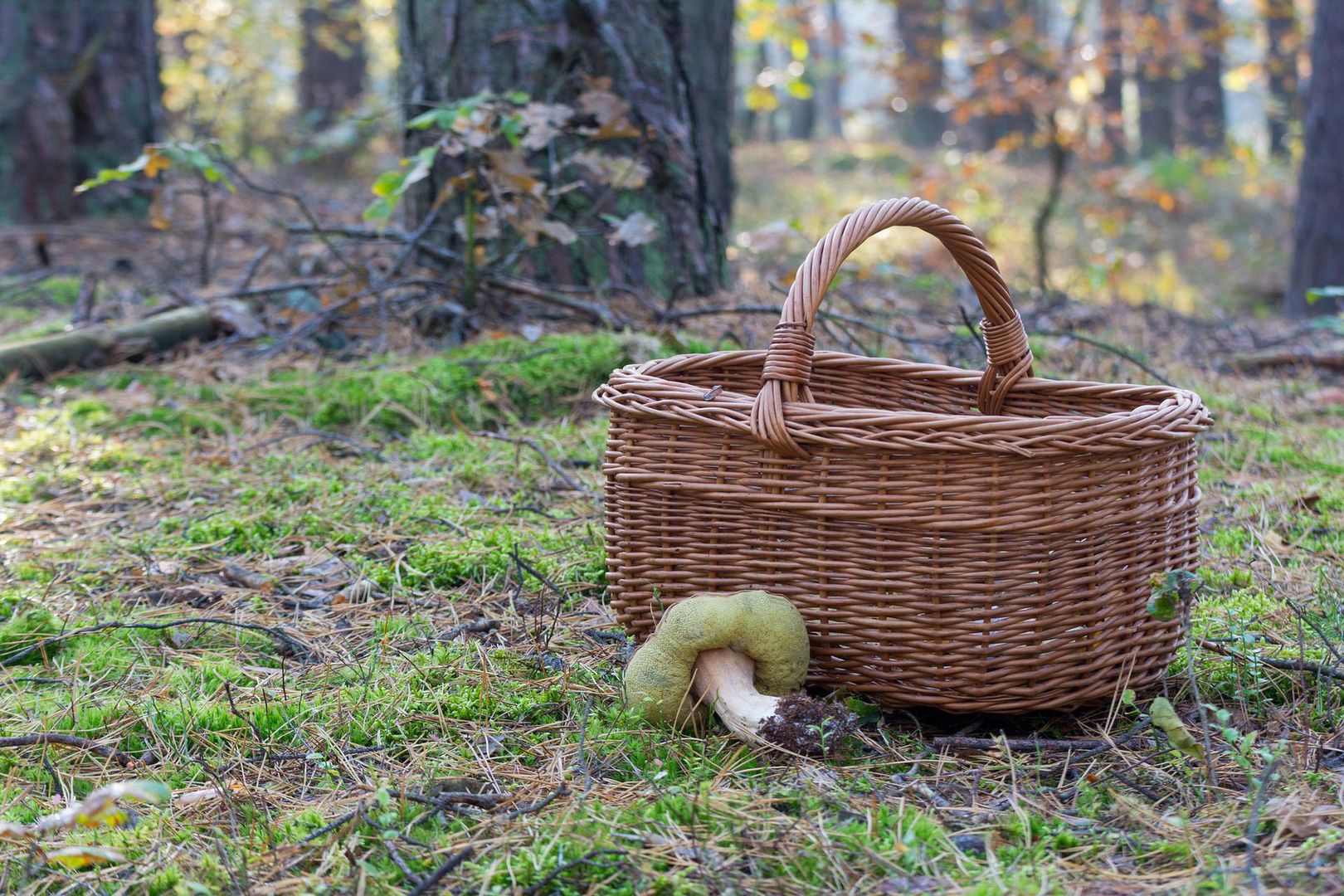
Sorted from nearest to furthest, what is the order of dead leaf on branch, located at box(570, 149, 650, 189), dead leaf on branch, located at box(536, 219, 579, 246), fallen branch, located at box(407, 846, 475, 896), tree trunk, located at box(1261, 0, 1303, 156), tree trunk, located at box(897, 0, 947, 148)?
fallen branch, located at box(407, 846, 475, 896)
dead leaf on branch, located at box(536, 219, 579, 246)
dead leaf on branch, located at box(570, 149, 650, 189)
tree trunk, located at box(897, 0, 947, 148)
tree trunk, located at box(1261, 0, 1303, 156)

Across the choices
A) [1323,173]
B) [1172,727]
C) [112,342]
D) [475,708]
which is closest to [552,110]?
[112,342]

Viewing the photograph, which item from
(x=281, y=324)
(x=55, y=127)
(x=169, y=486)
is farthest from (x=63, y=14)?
(x=169, y=486)

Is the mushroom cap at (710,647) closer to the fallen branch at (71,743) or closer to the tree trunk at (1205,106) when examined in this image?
the fallen branch at (71,743)

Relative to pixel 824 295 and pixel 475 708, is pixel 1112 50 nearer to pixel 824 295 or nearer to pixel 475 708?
pixel 824 295

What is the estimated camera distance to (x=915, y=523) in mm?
1523

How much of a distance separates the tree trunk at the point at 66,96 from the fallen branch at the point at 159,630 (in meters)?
4.99

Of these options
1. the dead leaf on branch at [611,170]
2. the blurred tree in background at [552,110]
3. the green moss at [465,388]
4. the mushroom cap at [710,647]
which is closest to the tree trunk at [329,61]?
the blurred tree in background at [552,110]

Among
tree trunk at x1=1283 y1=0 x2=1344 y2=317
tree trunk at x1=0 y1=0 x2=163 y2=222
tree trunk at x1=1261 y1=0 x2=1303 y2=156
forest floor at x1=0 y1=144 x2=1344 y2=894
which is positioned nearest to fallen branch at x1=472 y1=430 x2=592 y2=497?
forest floor at x1=0 y1=144 x2=1344 y2=894

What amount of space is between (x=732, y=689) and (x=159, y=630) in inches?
46.1

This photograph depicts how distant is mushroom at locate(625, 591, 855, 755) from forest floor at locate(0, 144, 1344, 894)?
0.14 feet

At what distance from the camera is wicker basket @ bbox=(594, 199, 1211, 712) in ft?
4.96

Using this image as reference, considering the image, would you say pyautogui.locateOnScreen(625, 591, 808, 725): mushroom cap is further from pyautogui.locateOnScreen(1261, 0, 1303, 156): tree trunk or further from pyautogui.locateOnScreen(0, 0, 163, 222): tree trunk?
pyautogui.locateOnScreen(1261, 0, 1303, 156): tree trunk

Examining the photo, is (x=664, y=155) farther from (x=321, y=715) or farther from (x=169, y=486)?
(x=321, y=715)

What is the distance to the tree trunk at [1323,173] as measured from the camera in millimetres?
6125
